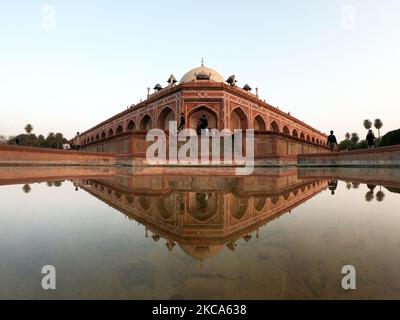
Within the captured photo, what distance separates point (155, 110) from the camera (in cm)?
2777

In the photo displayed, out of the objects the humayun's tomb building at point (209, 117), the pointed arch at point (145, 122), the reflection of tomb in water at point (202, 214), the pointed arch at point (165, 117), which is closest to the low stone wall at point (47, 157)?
the humayun's tomb building at point (209, 117)

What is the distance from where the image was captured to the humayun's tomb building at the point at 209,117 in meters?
16.5

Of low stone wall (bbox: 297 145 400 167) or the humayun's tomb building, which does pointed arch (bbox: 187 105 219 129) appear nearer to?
the humayun's tomb building

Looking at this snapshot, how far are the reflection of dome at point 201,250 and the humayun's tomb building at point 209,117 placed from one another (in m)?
13.3

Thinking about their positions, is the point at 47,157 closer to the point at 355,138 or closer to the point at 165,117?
the point at 165,117

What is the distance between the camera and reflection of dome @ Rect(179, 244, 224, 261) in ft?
6.88

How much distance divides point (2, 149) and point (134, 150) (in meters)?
6.85

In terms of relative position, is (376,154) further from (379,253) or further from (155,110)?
(155,110)

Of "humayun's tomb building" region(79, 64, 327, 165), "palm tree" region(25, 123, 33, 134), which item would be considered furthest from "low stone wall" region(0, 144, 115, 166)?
"palm tree" region(25, 123, 33, 134)

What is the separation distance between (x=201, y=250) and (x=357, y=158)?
15.0 metres

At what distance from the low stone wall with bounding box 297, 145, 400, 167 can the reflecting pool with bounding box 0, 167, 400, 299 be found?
9.94 metres

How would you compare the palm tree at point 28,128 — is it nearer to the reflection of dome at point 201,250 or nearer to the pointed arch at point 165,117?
the pointed arch at point 165,117
